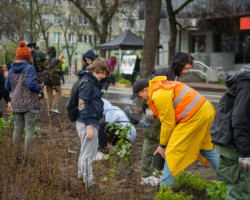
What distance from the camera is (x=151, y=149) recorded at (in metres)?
5.08

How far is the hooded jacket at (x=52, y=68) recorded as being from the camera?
30.8 ft

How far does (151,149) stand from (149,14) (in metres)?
6.60

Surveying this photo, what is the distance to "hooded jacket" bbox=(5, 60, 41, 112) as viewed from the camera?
5.44 m

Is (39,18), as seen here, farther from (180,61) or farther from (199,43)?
(180,61)

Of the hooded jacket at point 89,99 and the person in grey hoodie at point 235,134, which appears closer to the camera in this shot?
the person in grey hoodie at point 235,134

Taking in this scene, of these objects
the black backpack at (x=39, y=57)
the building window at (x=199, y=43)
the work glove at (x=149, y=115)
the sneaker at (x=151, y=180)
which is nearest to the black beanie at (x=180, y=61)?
the work glove at (x=149, y=115)

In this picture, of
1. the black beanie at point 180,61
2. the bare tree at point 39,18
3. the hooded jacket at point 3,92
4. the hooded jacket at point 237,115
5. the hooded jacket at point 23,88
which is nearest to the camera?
the hooded jacket at point 237,115

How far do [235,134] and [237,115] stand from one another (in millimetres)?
152

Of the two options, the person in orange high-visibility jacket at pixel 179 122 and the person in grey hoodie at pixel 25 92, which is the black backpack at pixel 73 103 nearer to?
the person in orange high-visibility jacket at pixel 179 122

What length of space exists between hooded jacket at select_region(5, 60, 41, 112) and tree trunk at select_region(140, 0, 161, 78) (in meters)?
5.77

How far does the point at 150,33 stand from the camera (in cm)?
1090

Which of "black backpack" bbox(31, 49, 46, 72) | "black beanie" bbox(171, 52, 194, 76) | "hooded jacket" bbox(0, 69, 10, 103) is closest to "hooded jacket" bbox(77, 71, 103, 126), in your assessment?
"black beanie" bbox(171, 52, 194, 76)

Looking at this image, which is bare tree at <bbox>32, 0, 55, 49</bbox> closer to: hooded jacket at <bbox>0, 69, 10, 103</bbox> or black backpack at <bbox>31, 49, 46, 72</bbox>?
black backpack at <bbox>31, 49, 46, 72</bbox>

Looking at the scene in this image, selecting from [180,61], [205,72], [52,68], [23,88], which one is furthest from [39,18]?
[180,61]
